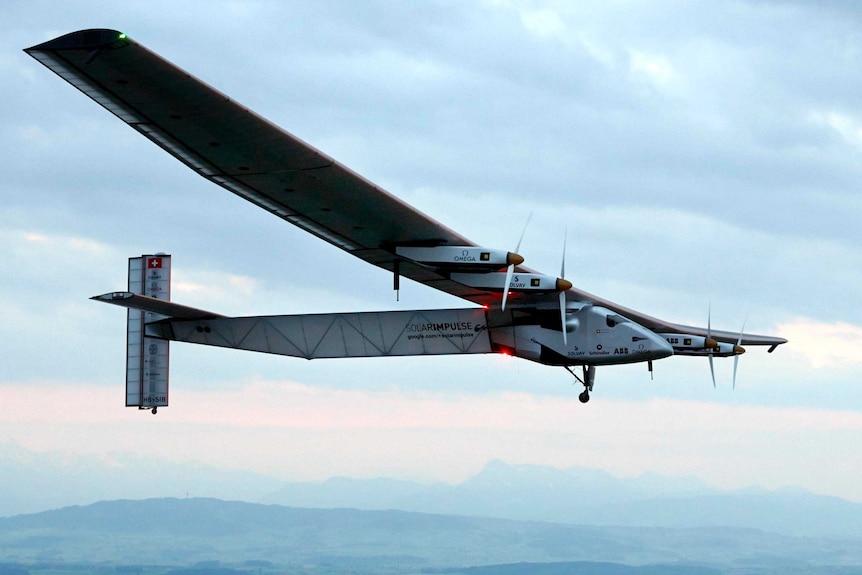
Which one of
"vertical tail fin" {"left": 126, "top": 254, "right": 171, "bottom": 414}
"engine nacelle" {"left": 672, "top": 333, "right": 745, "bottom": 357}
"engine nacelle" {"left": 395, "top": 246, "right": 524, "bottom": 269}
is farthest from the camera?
"vertical tail fin" {"left": 126, "top": 254, "right": 171, "bottom": 414}

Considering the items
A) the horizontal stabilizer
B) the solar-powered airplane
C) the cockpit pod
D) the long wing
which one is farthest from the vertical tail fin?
the cockpit pod

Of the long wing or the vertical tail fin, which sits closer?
the long wing

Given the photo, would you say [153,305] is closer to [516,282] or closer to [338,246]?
[338,246]

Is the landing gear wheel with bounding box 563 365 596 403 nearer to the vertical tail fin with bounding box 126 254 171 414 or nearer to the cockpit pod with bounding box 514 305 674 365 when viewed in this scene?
the cockpit pod with bounding box 514 305 674 365

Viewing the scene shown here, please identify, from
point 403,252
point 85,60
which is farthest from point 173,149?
point 403,252

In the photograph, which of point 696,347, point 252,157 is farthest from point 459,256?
point 696,347

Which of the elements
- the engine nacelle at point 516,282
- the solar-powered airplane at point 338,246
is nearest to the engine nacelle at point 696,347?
the solar-powered airplane at point 338,246
